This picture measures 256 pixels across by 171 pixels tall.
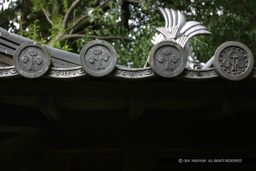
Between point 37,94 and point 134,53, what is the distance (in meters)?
5.64

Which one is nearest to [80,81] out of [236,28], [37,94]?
[37,94]

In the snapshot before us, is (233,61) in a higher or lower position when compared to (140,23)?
lower

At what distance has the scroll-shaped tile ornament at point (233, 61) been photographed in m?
2.20

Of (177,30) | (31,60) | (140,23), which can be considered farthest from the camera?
(140,23)

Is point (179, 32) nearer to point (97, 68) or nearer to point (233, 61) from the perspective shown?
point (233, 61)

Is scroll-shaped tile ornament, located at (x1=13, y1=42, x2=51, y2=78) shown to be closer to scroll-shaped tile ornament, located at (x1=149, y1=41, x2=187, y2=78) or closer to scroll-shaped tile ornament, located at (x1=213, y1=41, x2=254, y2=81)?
scroll-shaped tile ornament, located at (x1=149, y1=41, x2=187, y2=78)

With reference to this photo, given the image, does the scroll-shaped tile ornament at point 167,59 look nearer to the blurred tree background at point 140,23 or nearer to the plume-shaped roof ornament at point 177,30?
the plume-shaped roof ornament at point 177,30

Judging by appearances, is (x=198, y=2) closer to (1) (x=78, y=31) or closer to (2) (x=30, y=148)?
(1) (x=78, y=31)

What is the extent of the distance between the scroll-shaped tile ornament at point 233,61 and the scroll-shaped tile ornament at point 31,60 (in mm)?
882

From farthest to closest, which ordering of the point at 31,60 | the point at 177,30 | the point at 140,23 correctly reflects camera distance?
1. the point at 140,23
2. the point at 177,30
3. the point at 31,60

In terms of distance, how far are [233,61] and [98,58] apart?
703 mm

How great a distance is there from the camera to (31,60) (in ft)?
7.16


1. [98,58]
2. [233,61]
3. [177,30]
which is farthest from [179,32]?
[98,58]

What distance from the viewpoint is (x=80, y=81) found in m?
2.32
